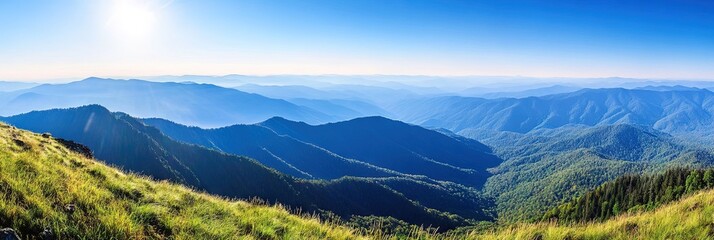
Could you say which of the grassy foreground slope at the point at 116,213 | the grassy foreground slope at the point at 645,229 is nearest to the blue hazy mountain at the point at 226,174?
the grassy foreground slope at the point at 116,213

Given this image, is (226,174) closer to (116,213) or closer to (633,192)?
(633,192)

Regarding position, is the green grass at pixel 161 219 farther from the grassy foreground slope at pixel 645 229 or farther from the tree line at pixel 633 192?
the tree line at pixel 633 192

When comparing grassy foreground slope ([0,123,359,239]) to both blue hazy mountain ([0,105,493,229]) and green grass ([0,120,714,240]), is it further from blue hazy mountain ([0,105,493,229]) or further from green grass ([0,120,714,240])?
blue hazy mountain ([0,105,493,229])

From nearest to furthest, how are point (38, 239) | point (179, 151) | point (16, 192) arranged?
point (38, 239) < point (16, 192) < point (179, 151)

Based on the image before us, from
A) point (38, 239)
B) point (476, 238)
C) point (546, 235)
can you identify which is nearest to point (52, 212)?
point (38, 239)

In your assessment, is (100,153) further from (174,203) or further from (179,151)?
(174,203)
